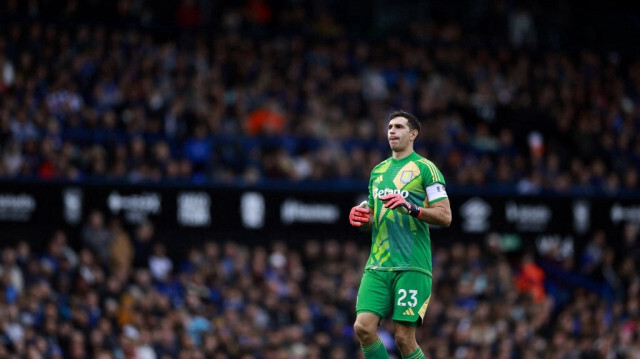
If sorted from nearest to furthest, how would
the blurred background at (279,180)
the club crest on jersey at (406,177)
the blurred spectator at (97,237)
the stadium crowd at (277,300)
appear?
the club crest on jersey at (406,177) < the stadium crowd at (277,300) < the blurred background at (279,180) < the blurred spectator at (97,237)

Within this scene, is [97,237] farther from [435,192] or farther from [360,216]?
[435,192]

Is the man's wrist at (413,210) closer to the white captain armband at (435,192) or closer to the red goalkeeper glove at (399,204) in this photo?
the red goalkeeper glove at (399,204)

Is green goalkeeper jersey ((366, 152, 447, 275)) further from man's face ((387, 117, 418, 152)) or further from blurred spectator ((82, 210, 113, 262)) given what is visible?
blurred spectator ((82, 210, 113, 262))

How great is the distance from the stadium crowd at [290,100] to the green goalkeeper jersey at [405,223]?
42.1 feet

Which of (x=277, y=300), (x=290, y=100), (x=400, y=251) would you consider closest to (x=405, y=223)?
(x=400, y=251)

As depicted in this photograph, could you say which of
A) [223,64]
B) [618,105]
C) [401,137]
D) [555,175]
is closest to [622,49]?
[618,105]

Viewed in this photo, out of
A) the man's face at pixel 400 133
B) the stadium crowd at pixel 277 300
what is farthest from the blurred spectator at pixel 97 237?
the man's face at pixel 400 133

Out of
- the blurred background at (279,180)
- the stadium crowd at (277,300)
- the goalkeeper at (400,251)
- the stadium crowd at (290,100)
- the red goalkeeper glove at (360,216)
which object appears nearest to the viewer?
the red goalkeeper glove at (360,216)

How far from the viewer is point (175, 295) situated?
21.7 metres

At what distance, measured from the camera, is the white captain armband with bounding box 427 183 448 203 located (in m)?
10.9

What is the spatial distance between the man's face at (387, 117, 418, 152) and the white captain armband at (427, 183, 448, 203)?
490 mm

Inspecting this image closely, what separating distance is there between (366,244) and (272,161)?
2735mm

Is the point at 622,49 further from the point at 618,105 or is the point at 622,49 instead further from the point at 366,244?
the point at 366,244

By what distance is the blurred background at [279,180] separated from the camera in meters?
21.1
